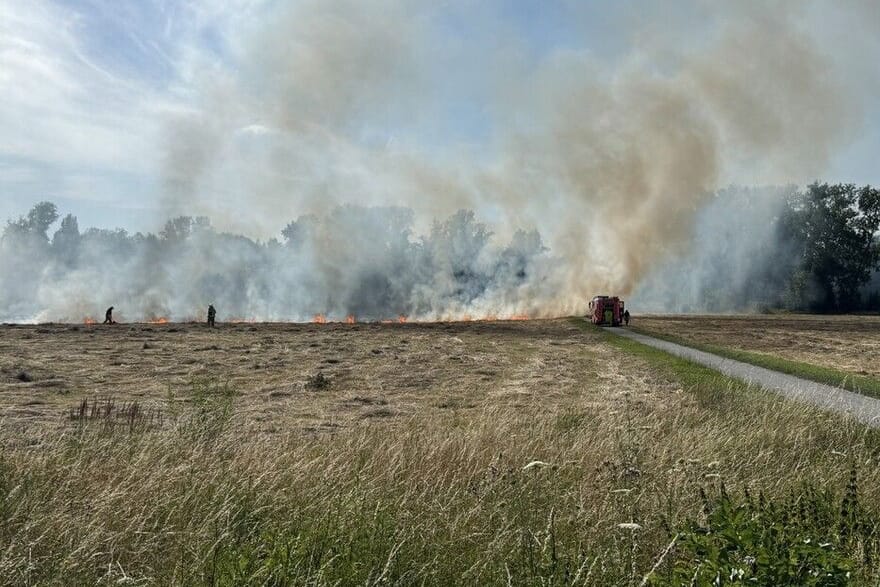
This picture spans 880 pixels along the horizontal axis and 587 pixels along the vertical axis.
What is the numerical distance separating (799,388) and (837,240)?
274ft

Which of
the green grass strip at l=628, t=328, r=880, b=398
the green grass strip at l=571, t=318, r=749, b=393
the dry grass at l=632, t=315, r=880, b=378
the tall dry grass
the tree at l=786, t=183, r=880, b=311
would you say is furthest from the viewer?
the tree at l=786, t=183, r=880, b=311

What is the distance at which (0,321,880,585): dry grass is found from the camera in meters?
4.94

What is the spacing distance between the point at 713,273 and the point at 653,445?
89182mm

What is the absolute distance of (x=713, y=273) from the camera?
89.8m

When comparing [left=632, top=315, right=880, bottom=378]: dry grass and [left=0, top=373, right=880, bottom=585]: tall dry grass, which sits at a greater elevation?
[left=632, top=315, right=880, bottom=378]: dry grass

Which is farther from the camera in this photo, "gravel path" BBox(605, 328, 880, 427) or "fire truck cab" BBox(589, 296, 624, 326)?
"fire truck cab" BBox(589, 296, 624, 326)

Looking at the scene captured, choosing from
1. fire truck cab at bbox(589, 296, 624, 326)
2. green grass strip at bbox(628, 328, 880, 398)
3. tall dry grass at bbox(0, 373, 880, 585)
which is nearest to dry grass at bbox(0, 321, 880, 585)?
tall dry grass at bbox(0, 373, 880, 585)

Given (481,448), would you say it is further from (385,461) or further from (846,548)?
(846,548)

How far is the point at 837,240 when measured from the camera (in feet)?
280

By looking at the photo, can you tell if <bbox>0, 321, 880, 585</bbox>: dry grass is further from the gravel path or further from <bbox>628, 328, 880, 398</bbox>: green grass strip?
<bbox>628, 328, 880, 398</bbox>: green grass strip

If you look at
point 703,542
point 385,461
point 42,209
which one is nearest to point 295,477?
point 385,461

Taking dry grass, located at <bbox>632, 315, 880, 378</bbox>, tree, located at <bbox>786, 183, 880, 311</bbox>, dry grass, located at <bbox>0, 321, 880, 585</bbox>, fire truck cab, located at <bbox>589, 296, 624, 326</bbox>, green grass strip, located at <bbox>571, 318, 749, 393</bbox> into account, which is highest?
tree, located at <bbox>786, 183, 880, 311</bbox>

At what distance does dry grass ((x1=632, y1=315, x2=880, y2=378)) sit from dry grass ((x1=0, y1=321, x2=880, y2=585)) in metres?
19.1

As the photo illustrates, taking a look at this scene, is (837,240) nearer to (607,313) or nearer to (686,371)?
(607,313)
